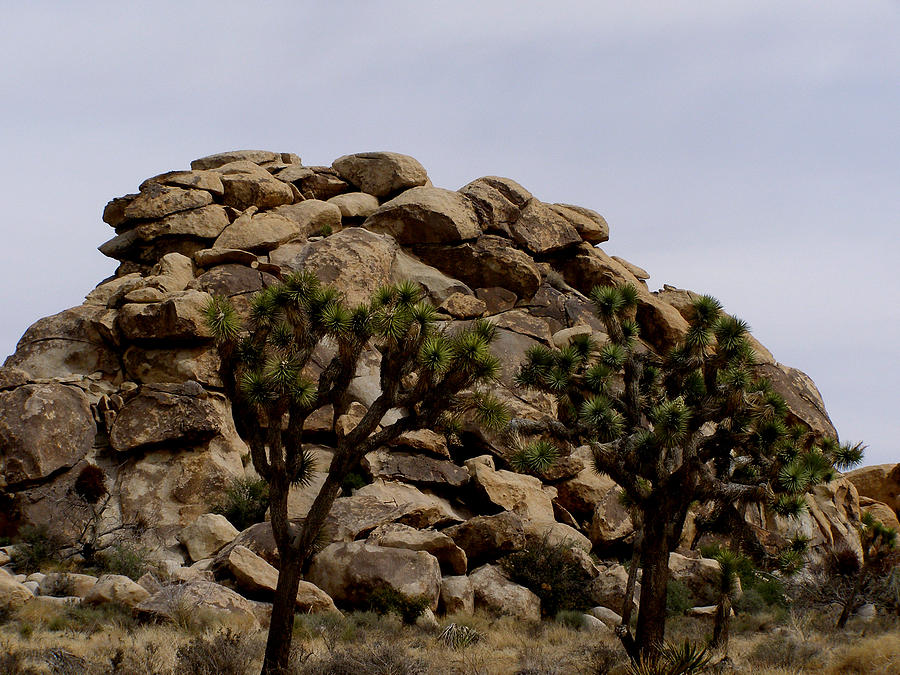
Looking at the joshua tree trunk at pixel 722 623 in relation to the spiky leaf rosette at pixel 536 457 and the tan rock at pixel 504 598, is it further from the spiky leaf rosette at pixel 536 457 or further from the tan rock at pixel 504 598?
the tan rock at pixel 504 598

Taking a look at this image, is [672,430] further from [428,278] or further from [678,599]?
[428,278]

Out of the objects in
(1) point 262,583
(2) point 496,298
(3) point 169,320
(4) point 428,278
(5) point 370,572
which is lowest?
(1) point 262,583

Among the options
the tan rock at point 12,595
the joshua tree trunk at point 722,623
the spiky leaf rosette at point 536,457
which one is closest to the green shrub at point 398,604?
the spiky leaf rosette at point 536,457

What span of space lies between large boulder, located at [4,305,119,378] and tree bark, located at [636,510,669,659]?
56.4 ft

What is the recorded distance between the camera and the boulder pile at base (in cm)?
1841

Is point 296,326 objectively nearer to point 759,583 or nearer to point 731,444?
point 731,444

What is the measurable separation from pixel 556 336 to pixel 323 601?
15.8 meters

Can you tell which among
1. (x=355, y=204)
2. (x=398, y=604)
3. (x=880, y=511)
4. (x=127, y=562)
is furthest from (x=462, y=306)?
(x=880, y=511)

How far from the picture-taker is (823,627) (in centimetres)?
1697

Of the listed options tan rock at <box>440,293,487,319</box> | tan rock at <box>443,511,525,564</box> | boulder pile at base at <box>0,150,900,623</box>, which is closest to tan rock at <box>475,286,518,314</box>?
boulder pile at base at <box>0,150,900,623</box>

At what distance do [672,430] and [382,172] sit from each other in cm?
2396

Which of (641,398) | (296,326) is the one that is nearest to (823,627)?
(641,398)

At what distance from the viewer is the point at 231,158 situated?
123ft

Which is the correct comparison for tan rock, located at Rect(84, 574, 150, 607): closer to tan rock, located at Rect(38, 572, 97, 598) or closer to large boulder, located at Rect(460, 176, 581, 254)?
tan rock, located at Rect(38, 572, 97, 598)
